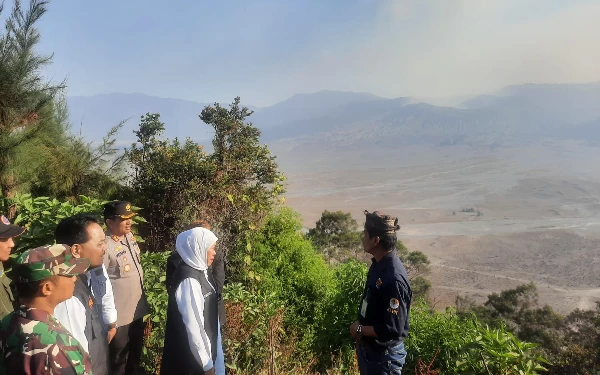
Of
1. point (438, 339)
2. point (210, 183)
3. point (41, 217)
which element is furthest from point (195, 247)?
point (210, 183)

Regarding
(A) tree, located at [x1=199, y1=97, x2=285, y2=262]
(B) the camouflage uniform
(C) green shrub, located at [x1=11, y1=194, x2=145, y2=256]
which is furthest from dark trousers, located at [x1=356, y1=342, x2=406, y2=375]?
(A) tree, located at [x1=199, y1=97, x2=285, y2=262]

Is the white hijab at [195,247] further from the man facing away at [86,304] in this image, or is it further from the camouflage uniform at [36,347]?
the camouflage uniform at [36,347]

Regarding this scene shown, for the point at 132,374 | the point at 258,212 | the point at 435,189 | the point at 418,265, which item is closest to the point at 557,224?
the point at 435,189

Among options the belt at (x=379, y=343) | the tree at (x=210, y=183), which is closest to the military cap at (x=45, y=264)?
the belt at (x=379, y=343)

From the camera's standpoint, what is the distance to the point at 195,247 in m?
2.39

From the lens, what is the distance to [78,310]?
225cm

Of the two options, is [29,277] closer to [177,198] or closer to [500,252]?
[177,198]

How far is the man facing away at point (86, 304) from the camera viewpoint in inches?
87.2

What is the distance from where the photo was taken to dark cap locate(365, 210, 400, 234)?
2723mm

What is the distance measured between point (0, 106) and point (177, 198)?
2.94 meters

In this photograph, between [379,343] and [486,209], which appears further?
[486,209]

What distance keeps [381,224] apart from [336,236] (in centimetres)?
1800

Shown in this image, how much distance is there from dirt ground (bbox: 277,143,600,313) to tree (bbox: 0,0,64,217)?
490 centimetres

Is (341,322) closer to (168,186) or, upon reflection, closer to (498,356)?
(498,356)
